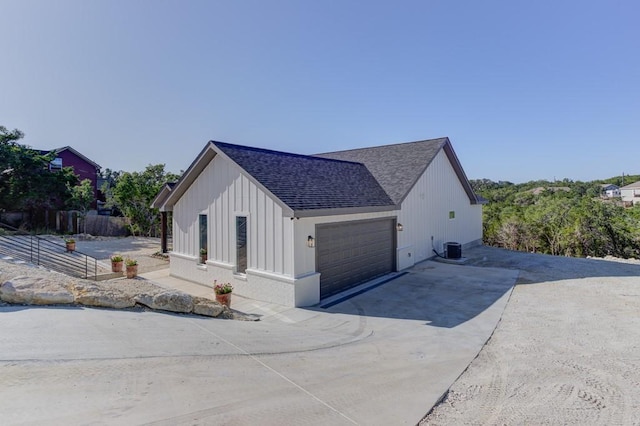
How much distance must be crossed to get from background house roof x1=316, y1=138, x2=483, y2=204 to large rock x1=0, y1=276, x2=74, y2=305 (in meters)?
10.2

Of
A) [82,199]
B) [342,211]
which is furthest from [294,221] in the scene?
[82,199]

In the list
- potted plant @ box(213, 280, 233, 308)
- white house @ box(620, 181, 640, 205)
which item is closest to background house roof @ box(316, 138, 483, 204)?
potted plant @ box(213, 280, 233, 308)

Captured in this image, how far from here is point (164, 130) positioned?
57.7ft

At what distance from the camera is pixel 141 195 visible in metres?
22.4

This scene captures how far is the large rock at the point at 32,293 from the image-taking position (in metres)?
5.53

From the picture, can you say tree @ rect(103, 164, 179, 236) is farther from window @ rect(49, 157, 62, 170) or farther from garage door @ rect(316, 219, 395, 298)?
garage door @ rect(316, 219, 395, 298)

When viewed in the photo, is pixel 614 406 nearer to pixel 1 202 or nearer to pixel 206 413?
pixel 206 413

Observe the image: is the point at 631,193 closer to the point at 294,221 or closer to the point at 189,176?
the point at 294,221

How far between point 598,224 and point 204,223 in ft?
70.8

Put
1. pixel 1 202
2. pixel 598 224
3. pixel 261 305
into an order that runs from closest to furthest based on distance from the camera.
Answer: pixel 261 305 → pixel 598 224 → pixel 1 202

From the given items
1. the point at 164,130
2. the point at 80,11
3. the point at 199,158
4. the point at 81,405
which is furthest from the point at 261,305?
the point at 164,130

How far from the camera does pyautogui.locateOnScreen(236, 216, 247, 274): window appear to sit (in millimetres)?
9656

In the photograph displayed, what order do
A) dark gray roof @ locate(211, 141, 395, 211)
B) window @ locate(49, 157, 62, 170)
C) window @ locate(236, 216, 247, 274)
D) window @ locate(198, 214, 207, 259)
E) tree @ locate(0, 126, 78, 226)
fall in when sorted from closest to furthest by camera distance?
1. dark gray roof @ locate(211, 141, 395, 211)
2. window @ locate(236, 216, 247, 274)
3. window @ locate(198, 214, 207, 259)
4. tree @ locate(0, 126, 78, 226)
5. window @ locate(49, 157, 62, 170)

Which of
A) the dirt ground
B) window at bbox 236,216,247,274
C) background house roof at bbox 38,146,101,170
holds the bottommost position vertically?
the dirt ground
